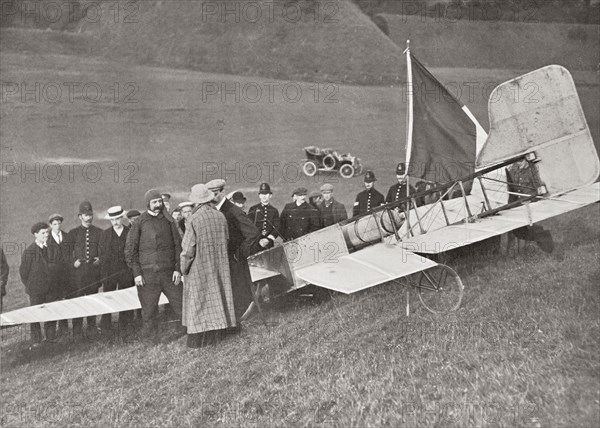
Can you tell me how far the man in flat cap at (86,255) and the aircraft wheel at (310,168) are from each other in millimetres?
9778

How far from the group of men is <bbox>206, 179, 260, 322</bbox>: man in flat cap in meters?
0.01

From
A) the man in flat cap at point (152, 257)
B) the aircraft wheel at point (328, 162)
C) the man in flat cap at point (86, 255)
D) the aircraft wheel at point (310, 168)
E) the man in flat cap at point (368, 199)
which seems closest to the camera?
the man in flat cap at point (152, 257)

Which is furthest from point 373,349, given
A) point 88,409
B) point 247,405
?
point 88,409

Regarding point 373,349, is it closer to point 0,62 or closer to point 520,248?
point 520,248

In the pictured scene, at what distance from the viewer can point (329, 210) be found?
9.41 metres

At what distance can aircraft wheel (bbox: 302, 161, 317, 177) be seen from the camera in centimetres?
1744

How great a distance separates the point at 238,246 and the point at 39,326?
3490mm

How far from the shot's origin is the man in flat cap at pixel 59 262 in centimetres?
812

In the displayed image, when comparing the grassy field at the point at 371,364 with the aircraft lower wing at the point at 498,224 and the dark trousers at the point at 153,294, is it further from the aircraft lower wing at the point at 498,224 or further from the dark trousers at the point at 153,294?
the aircraft lower wing at the point at 498,224

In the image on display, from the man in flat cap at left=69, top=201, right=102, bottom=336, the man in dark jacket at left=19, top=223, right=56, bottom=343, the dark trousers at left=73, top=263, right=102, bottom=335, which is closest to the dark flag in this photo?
the man in flat cap at left=69, top=201, right=102, bottom=336

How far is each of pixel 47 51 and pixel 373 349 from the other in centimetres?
1929

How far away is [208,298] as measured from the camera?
6352 mm

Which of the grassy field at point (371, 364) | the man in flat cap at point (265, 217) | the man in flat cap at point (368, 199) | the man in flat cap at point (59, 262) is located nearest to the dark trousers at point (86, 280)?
the man in flat cap at point (59, 262)

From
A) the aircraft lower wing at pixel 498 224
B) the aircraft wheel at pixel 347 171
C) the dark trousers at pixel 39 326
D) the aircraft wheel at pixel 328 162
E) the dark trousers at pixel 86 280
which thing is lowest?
the dark trousers at pixel 39 326
